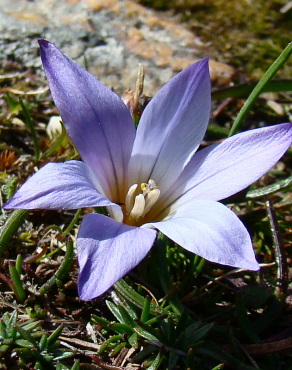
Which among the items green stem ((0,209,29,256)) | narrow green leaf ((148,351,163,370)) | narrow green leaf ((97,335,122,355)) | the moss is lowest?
narrow green leaf ((148,351,163,370))

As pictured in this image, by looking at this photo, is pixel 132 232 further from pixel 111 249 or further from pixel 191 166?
pixel 191 166

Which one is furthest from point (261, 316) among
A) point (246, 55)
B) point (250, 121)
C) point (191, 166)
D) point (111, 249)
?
point (246, 55)

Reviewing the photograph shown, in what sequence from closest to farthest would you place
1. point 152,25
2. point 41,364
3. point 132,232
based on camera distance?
point 132,232 < point 41,364 < point 152,25

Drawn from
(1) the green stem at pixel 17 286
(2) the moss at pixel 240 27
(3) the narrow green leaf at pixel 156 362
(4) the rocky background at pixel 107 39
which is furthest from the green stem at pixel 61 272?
(2) the moss at pixel 240 27

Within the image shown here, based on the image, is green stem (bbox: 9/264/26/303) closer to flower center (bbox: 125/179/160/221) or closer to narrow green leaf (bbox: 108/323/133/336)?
narrow green leaf (bbox: 108/323/133/336)

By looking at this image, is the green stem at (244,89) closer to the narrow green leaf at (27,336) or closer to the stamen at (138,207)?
the stamen at (138,207)

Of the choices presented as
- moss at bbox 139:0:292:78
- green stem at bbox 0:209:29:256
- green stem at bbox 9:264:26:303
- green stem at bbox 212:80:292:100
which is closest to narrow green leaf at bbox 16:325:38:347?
green stem at bbox 9:264:26:303

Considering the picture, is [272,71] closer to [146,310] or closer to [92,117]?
[92,117]
